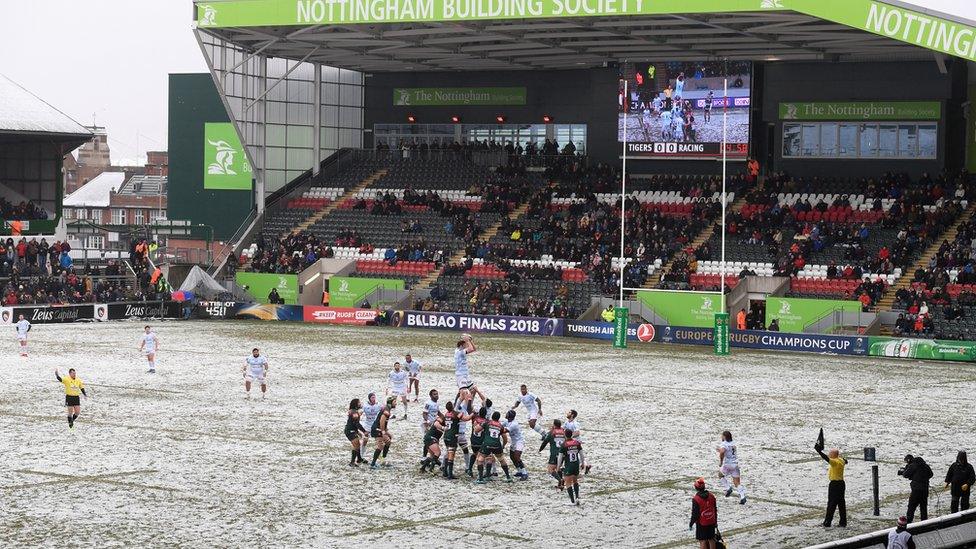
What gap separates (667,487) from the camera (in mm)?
25375

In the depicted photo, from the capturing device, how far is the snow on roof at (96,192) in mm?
141000

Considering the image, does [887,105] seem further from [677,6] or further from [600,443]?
[600,443]

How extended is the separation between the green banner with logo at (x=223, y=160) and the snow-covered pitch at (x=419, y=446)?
2940cm

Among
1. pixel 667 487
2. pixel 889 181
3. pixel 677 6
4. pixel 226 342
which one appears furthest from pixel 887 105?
pixel 667 487

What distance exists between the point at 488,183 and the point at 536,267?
38.2ft

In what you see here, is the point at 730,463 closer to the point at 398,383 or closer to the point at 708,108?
the point at 398,383

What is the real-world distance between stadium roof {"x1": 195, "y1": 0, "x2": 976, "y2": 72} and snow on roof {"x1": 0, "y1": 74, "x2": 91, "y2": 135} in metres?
11.4

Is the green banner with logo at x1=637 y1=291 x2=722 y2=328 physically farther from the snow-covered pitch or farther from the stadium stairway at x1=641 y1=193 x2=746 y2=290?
the snow-covered pitch

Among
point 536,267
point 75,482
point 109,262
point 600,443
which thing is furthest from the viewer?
point 109,262

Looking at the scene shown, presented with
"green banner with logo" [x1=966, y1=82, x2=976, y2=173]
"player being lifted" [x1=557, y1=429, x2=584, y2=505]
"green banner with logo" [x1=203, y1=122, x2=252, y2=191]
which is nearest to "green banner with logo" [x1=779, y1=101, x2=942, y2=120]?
"green banner with logo" [x1=966, y1=82, x2=976, y2=173]

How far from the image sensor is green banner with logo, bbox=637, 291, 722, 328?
2250 inches

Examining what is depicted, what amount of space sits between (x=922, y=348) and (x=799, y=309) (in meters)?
5.97

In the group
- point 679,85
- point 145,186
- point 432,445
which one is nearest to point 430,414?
point 432,445

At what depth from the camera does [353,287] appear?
6550 cm
